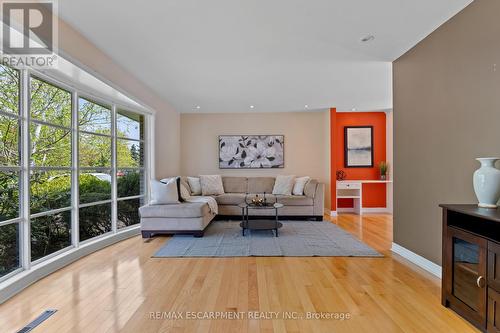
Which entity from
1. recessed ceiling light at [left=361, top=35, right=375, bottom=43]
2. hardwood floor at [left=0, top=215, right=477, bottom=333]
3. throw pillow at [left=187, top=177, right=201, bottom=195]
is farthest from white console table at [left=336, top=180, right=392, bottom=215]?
recessed ceiling light at [left=361, top=35, right=375, bottom=43]

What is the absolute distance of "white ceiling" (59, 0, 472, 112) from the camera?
228 cm

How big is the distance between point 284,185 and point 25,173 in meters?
4.54

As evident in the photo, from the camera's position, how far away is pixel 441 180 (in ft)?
8.57

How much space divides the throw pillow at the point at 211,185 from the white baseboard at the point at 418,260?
3.71 meters

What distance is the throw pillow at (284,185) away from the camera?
19.4ft

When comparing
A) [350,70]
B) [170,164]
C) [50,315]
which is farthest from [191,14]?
[170,164]

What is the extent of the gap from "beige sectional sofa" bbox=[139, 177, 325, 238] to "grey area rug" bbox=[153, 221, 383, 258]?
23cm

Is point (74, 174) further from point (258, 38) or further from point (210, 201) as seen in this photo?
point (258, 38)

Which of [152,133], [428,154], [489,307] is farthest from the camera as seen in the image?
[152,133]

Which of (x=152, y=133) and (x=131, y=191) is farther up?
(x=152, y=133)

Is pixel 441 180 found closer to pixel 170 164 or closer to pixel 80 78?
pixel 80 78

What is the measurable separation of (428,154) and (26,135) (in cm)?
414

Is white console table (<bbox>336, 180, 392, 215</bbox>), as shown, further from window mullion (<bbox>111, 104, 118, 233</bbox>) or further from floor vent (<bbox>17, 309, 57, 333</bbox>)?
floor vent (<bbox>17, 309, 57, 333</bbox>)

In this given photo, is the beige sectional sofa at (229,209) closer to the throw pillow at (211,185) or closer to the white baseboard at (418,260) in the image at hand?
the throw pillow at (211,185)
